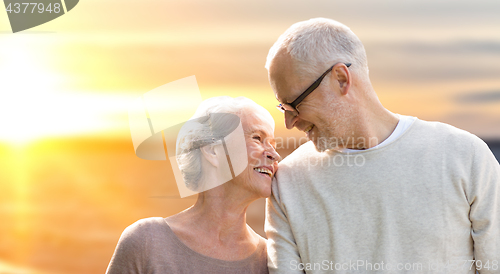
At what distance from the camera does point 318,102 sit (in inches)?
77.5

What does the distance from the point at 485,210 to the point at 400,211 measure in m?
0.35

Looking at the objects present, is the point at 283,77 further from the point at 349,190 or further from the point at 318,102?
the point at 349,190

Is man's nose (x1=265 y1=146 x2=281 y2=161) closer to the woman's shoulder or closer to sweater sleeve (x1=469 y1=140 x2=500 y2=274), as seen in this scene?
the woman's shoulder

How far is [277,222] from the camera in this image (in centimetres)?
208

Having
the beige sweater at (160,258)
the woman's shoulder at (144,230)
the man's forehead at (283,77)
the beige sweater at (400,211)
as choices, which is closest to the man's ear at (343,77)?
the man's forehead at (283,77)

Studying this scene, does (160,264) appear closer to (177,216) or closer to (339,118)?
(177,216)

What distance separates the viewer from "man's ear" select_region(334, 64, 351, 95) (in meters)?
1.94

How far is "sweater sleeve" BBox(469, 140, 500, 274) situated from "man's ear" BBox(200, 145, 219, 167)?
4.05 ft

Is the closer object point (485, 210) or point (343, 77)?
point (485, 210)

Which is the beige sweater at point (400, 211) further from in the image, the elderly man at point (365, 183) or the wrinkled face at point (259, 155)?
the wrinkled face at point (259, 155)

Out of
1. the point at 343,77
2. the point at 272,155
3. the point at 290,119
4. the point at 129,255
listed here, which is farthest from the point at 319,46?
the point at 129,255

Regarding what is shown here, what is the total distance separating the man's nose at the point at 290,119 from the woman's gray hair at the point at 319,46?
0.71ft

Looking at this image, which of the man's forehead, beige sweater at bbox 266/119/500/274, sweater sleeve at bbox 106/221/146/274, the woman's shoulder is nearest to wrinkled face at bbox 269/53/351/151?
the man's forehead

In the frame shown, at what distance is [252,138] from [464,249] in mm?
1110
